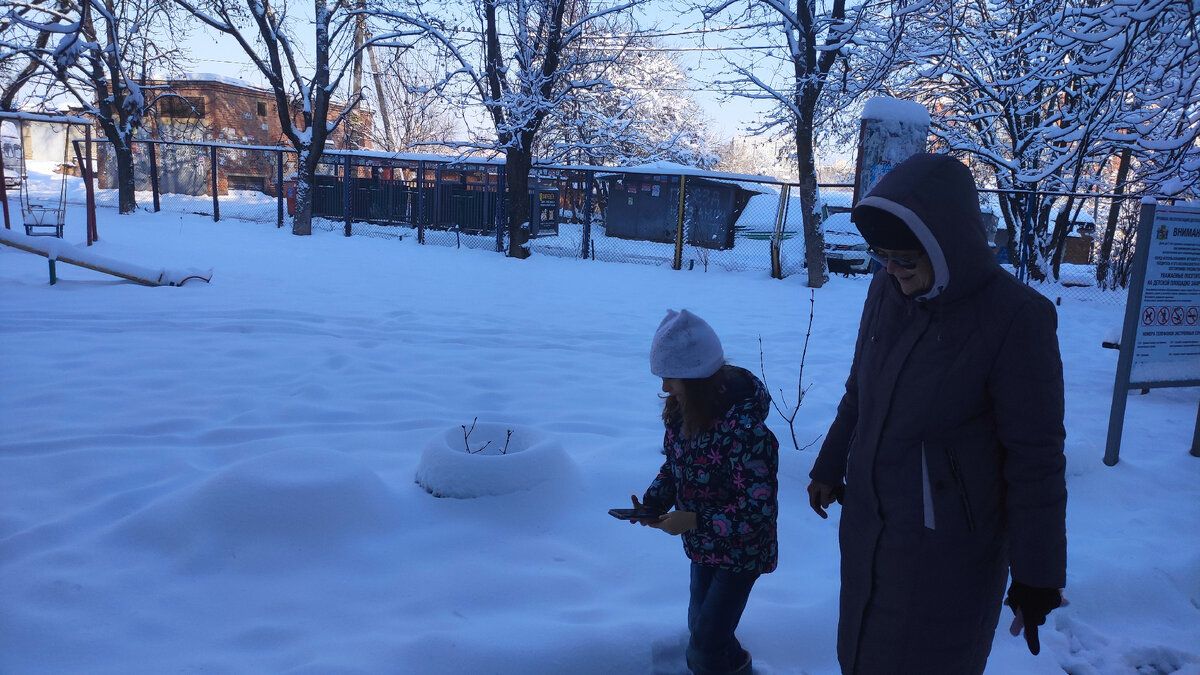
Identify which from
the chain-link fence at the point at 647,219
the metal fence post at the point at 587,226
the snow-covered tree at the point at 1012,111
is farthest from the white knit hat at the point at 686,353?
the metal fence post at the point at 587,226

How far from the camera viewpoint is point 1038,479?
1.64m

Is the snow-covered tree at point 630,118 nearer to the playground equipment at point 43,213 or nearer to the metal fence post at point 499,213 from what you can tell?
the metal fence post at point 499,213

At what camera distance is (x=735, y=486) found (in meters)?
2.26

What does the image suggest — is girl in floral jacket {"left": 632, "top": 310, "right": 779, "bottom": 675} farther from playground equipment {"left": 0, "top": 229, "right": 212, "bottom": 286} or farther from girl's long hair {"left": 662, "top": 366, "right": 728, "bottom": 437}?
playground equipment {"left": 0, "top": 229, "right": 212, "bottom": 286}

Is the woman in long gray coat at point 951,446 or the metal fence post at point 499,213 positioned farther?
the metal fence post at point 499,213

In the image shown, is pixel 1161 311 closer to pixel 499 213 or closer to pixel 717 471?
pixel 717 471

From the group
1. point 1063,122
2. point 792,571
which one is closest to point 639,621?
point 792,571

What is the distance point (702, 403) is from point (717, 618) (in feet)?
2.15

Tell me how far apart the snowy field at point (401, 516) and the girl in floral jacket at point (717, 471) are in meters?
0.49

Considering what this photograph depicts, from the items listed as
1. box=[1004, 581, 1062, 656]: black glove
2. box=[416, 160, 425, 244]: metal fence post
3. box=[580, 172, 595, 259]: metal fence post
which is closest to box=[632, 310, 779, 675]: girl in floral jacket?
box=[1004, 581, 1062, 656]: black glove

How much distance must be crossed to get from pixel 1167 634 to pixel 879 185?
2416 mm

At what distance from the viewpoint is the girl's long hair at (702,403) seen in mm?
2273

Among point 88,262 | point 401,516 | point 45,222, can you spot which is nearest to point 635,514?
point 401,516

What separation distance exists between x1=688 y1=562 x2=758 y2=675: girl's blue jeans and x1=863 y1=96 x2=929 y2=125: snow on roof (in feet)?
9.72
